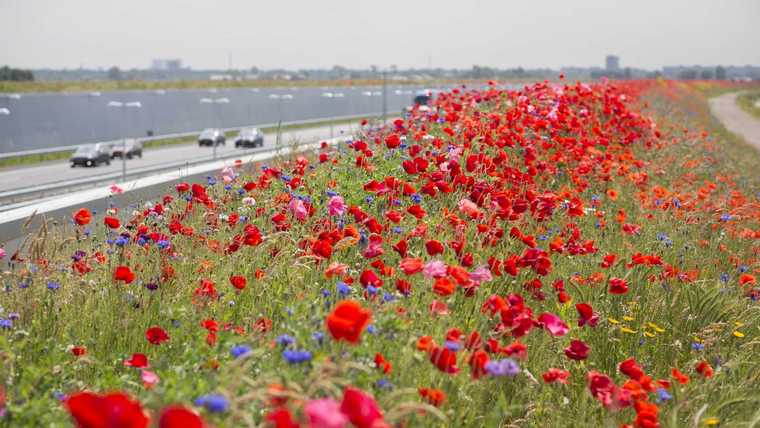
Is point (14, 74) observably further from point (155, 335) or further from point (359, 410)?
point (359, 410)

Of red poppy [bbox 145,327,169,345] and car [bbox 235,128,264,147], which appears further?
car [bbox 235,128,264,147]

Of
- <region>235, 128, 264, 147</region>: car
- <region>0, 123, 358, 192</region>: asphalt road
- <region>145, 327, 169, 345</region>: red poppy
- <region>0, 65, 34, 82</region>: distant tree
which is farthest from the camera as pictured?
<region>0, 65, 34, 82</region>: distant tree

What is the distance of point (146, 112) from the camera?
57.1 m

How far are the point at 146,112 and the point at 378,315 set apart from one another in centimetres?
5678

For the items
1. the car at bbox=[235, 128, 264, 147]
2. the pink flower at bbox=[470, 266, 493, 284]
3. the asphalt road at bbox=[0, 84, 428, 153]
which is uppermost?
the pink flower at bbox=[470, 266, 493, 284]

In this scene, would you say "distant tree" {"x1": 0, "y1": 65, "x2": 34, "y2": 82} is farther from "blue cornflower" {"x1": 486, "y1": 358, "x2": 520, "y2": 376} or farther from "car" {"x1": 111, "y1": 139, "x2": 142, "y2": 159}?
"blue cornflower" {"x1": 486, "y1": 358, "x2": 520, "y2": 376}

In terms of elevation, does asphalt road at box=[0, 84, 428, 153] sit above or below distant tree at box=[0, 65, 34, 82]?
below

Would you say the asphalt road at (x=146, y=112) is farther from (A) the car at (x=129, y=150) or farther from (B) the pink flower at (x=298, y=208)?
(B) the pink flower at (x=298, y=208)

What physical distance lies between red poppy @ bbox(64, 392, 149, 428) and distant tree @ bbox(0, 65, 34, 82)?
12748cm

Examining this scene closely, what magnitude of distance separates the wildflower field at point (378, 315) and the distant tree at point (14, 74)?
12434cm

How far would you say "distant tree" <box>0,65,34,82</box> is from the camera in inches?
4698

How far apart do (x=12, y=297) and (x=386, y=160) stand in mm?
3560

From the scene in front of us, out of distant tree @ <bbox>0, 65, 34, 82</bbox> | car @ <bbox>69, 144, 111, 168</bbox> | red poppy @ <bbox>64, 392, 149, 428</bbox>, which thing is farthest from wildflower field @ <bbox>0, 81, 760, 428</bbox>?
distant tree @ <bbox>0, 65, 34, 82</bbox>

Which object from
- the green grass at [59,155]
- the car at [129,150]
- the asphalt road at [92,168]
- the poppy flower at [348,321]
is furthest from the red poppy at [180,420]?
the car at [129,150]
